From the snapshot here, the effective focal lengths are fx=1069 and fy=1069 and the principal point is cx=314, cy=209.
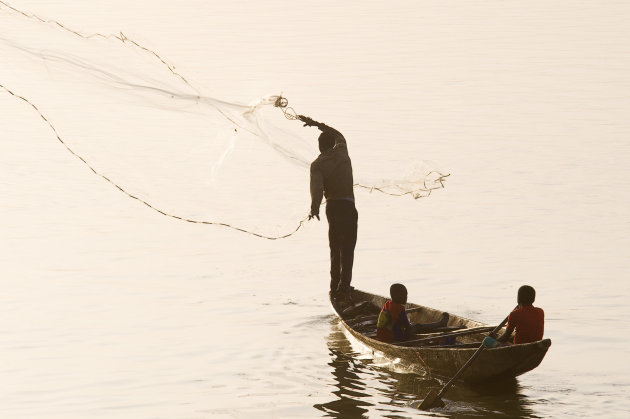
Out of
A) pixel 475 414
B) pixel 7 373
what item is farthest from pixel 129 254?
pixel 475 414

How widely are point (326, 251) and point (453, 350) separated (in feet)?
42.8

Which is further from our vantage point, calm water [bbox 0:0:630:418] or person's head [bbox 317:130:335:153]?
person's head [bbox 317:130:335:153]

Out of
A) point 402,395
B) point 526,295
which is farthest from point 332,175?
point 526,295

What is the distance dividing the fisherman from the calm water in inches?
49.8

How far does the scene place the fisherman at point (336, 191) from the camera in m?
16.7

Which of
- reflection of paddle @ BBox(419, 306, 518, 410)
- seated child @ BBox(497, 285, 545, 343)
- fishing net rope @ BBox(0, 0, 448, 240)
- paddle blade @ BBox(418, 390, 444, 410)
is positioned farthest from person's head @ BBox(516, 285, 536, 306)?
fishing net rope @ BBox(0, 0, 448, 240)

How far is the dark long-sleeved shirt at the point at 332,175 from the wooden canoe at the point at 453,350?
1869 mm

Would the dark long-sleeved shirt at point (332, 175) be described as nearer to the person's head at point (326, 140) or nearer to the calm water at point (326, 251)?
the person's head at point (326, 140)

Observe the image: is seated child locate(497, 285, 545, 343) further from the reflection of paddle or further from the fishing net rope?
the fishing net rope

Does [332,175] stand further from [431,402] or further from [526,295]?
[431,402]

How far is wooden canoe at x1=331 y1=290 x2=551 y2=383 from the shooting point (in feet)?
41.9

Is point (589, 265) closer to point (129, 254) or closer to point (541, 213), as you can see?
point (541, 213)

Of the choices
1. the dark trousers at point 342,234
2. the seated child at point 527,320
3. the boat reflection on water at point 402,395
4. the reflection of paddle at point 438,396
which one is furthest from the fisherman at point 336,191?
the seated child at point 527,320

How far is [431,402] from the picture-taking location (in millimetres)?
13180
